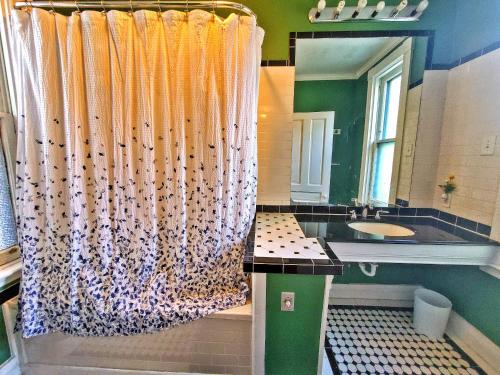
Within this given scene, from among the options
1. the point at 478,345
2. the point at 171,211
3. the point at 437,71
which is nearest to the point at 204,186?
the point at 171,211

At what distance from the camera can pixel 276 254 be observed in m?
1.11

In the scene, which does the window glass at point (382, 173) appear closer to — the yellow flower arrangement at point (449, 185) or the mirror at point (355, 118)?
the mirror at point (355, 118)

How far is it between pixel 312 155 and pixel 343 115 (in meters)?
0.38

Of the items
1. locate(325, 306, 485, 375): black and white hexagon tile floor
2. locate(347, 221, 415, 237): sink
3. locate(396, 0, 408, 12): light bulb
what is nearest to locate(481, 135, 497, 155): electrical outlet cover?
locate(347, 221, 415, 237): sink

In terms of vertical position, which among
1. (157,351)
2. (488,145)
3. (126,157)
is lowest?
(157,351)

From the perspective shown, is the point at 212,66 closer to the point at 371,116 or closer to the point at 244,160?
the point at 244,160

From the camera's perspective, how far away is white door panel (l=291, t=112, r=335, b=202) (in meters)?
1.64

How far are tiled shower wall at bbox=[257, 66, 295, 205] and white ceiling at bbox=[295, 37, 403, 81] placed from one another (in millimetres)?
130

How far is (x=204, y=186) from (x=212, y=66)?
2.30 feet

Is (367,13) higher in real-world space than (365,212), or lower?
higher

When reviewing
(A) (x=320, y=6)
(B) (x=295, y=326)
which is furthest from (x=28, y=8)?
(B) (x=295, y=326)

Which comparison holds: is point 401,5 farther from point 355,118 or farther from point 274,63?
point 274,63

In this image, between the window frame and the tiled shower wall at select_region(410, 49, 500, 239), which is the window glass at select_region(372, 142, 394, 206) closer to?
the window frame

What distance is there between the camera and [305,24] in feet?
4.98
